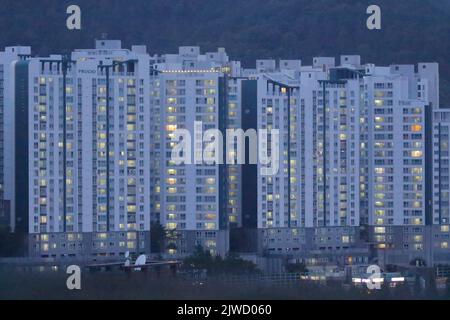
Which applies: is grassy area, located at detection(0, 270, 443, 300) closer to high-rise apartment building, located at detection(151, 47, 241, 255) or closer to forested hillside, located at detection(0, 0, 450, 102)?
high-rise apartment building, located at detection(151, 47, 241, 255)

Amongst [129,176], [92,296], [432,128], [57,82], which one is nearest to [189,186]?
[129,176]

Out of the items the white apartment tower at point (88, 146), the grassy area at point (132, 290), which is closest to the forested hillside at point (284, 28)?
the white apartment tower at point (88, 146)

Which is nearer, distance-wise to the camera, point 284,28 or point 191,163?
point 191,163

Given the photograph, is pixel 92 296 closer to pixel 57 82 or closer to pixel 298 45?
pixel 57 82

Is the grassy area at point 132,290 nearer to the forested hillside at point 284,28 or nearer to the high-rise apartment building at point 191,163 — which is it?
the high-rise apartment building at point 191,163

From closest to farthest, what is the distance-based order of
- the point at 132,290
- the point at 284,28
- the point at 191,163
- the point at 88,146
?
the point at 132,290, the point at 88,146, the point at 191,163, the point at 284,28

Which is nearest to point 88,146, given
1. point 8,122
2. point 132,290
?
Result: point 8,122

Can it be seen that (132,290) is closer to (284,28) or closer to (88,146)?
(88,146)

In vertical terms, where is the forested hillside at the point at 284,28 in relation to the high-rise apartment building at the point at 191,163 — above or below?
above
